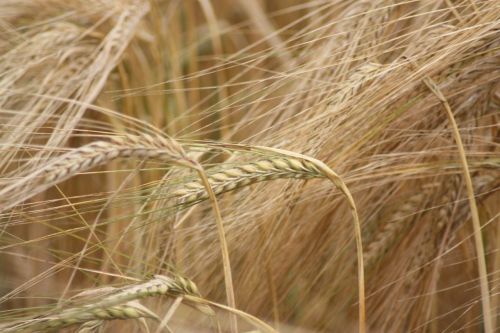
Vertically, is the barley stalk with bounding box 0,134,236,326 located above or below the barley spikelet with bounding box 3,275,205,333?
above

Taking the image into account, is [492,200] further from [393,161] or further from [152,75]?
[152,75]

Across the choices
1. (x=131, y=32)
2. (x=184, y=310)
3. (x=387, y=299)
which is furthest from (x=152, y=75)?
(x=387, y=299)

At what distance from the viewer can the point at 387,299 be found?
1219 mm

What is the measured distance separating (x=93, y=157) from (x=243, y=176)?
19cm

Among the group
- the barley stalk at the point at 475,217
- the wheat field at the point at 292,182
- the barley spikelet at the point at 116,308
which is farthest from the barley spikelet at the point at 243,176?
the barley stalk at the point at 475,217

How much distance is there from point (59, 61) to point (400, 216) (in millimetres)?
608

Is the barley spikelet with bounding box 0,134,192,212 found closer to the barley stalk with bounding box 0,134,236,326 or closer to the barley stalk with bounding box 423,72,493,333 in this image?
the barley stalk with bounding box 0,134,236,326

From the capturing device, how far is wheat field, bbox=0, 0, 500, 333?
2.92 ft

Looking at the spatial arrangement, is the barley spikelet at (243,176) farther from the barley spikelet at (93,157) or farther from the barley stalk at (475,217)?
the barley stalk at (475,217)

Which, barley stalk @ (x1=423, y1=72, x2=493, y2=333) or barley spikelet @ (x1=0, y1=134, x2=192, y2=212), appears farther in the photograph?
barley stalk @ (x1=423, y1=72, x2=493, y2=333)

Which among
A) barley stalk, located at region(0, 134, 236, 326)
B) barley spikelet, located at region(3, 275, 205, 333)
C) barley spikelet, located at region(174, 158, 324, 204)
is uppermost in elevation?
barley stalk, located at region(0, 134, 236, 326)

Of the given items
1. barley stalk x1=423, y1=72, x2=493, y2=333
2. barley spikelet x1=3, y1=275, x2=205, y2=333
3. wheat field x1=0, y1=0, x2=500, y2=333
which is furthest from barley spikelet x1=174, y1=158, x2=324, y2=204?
barley stalk x1=423, y1=72, x2=493, y2=333

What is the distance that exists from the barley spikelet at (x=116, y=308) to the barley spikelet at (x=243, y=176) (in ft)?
0.34

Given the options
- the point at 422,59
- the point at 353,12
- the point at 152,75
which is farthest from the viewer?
the point at 152,75
